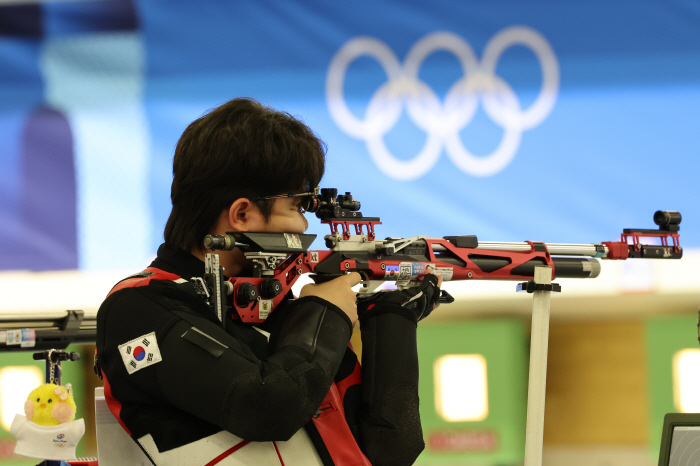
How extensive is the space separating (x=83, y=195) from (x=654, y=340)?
8.39 feet

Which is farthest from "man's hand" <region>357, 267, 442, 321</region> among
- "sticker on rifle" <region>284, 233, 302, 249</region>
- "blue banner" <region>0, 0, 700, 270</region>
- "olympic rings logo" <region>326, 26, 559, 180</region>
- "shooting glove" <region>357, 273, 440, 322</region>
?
"olympic rings logo" <region>326, 26, 559, 180</region>

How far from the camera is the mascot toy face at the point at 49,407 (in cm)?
187

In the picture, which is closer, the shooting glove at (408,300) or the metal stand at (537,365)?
the shooting glove at (408,300)

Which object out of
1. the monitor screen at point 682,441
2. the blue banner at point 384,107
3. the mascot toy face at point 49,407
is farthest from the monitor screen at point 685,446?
the blue banner at point 384,107

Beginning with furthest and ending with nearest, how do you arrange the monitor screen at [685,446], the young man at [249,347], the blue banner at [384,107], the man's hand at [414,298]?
1. the blue banner at [384,107]
2. the man's hand at [414,298]
3. the monitor screen at [685,446]
4. the young man at [249,347]

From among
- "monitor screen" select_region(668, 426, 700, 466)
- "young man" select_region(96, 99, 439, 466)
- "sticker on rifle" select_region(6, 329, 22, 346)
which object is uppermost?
"young man" select_region(96, 99, 439, 466)

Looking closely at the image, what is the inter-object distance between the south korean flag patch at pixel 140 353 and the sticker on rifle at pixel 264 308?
240 mm

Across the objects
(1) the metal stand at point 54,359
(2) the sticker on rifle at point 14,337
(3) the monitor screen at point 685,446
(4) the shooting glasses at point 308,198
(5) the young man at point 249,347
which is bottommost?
(1) the metal stand at point 54,359

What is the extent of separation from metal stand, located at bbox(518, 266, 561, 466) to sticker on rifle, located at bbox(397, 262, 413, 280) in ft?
1.18

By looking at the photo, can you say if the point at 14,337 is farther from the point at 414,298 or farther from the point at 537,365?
the point at 537,365

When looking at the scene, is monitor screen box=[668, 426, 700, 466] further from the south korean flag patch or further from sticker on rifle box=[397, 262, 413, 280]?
the south korean flag patch

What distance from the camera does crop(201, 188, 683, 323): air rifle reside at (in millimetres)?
1281

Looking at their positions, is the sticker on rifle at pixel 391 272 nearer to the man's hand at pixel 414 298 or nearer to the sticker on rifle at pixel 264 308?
the man's hand at pixel 414 298

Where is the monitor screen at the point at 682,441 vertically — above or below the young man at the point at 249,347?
below
